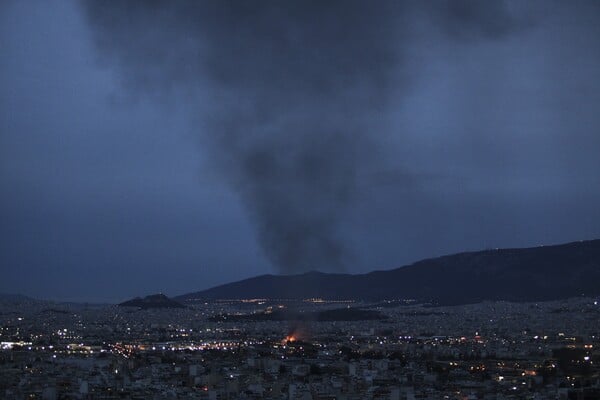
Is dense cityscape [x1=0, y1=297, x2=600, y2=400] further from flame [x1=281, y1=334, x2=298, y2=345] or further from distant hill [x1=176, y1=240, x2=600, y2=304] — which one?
distant hill [x1=176, y1=240, x2=600, y2=304]

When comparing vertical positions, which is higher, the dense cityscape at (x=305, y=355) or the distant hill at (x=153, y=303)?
the distant hill at (x=153, y=303)

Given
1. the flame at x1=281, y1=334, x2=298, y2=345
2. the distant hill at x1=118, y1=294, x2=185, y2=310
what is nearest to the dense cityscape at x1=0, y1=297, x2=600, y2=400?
the flame at x1=281, y1=334, x2=298, y2=345

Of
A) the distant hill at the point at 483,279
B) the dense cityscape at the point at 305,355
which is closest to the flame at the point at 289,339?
the dense cityscape at the point at 305,355

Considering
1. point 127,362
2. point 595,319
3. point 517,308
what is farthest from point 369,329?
point 127,362

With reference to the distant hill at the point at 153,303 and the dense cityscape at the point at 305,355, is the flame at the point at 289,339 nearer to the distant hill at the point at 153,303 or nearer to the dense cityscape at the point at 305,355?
the dense cityscape at the point at 305,355

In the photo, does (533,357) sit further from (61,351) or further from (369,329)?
(369,329)

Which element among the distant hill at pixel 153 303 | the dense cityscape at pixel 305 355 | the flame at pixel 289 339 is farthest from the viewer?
the distant hill at pixel 153 303
